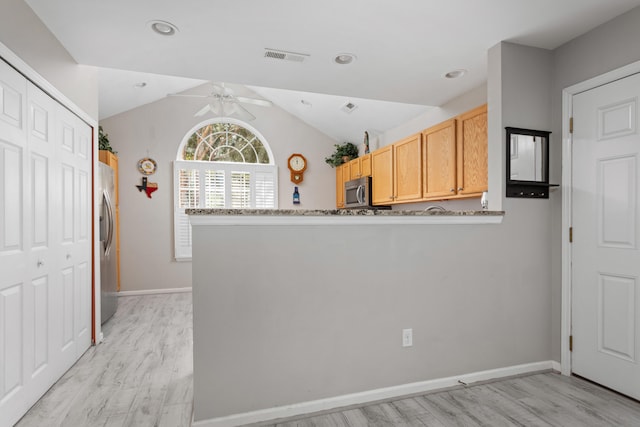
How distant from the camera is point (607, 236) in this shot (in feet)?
7.18

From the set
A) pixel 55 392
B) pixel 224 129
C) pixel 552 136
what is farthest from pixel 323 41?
pixel 224 129

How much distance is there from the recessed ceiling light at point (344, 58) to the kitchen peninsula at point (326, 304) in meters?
1.28

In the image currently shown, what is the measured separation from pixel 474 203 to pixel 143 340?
3403mm

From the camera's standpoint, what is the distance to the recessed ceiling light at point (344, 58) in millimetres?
2592

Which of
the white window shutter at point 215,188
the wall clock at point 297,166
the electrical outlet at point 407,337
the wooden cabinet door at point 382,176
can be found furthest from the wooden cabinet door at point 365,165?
the electrical outlet at point 407,337

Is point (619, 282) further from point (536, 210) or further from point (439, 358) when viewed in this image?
point (439, 358)

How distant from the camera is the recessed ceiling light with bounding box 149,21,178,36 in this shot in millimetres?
2137

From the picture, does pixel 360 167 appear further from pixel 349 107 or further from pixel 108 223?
pixel 108 223

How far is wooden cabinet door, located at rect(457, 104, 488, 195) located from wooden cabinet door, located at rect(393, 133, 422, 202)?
620mm

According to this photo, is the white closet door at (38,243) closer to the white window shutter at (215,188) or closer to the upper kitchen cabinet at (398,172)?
the white window shutter at (215,188)

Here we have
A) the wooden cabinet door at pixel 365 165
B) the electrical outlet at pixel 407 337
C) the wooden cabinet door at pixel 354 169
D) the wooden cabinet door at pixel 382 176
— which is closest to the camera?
the electrical outlet at pixel 407 337

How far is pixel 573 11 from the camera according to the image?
204 centimetres

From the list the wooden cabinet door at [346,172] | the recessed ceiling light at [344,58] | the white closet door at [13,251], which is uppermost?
the recessed ceiling light at [344,58]

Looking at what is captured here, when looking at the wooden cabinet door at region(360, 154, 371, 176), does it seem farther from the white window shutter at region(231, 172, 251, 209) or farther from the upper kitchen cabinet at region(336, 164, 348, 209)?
the white window shutter at region(231, 172, 251, 209)
